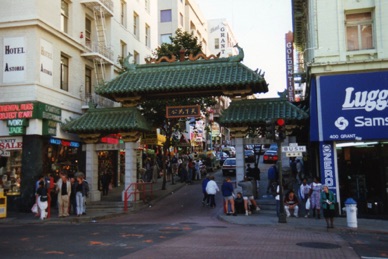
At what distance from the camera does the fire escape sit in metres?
26.1

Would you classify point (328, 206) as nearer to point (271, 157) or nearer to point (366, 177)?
point (366, 177)

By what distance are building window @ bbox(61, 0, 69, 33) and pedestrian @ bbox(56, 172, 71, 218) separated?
950 cm

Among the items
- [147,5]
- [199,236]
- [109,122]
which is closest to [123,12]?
[147,5]

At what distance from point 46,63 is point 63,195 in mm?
7292

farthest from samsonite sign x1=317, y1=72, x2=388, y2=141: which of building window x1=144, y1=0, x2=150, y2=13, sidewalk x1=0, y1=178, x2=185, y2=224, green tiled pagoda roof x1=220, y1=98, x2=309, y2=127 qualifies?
building window x1=144, y1=0, x2=150, y2=13

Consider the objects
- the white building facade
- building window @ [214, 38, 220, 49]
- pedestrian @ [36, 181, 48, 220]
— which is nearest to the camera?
pedestrian @ [36, 181, 48, 220]

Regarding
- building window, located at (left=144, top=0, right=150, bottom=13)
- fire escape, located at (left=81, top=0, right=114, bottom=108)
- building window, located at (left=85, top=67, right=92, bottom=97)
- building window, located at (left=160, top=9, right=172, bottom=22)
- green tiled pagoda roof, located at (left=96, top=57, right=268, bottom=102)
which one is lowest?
green tiled pagoda roof, located at (left=96, top=57, right=268, bottom=102)

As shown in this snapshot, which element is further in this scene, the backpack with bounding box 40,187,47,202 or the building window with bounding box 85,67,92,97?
the building window with bounding box 85,67,92,97

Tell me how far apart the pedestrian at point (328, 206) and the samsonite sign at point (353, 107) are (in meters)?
3.25

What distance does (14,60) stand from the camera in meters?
20.6

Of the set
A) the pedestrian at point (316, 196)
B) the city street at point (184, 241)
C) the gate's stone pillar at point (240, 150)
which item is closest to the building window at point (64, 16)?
the gate's stone pillar at point (240, 150)

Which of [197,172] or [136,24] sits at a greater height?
[136,24]

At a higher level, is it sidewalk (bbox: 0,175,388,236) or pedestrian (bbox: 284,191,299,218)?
pedestrian (bbox: 284,191,299,218)

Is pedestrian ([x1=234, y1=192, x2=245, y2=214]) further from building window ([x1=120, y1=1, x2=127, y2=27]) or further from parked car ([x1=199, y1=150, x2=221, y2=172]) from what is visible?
parked car ([x1=199, y1=150, x2=221, y2=172])
